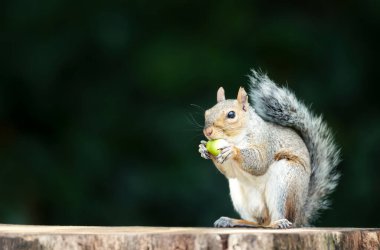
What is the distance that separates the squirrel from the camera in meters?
2.47

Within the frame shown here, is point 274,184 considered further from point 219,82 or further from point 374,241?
point 219,82

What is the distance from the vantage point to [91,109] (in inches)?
169

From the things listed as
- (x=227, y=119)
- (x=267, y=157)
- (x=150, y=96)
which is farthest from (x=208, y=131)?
(x=150, y=96)

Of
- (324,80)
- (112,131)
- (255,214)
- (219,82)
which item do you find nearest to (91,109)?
(112,131)

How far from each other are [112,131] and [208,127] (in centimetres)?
183

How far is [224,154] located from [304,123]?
406mm

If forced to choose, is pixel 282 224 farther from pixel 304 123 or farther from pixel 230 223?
pixel 304 123

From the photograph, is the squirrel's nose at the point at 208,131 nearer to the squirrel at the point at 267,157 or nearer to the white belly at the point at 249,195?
the squirrel at the point at 267,157

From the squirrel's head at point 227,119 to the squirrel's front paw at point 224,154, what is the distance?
0.05m

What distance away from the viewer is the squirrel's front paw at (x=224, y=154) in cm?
241

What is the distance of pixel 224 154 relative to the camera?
242cm

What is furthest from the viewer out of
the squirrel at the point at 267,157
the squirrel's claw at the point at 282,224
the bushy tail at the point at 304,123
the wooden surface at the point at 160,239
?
the bushy tail at the point at 304,123

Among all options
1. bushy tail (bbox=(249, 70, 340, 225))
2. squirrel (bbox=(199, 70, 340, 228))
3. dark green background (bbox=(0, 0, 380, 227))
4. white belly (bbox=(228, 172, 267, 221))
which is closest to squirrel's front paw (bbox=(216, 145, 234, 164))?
squirrel (bbox=(199, 70, 340, 228))

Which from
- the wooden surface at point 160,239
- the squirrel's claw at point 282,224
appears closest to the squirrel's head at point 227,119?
the squirrel's claw at point 282,224
